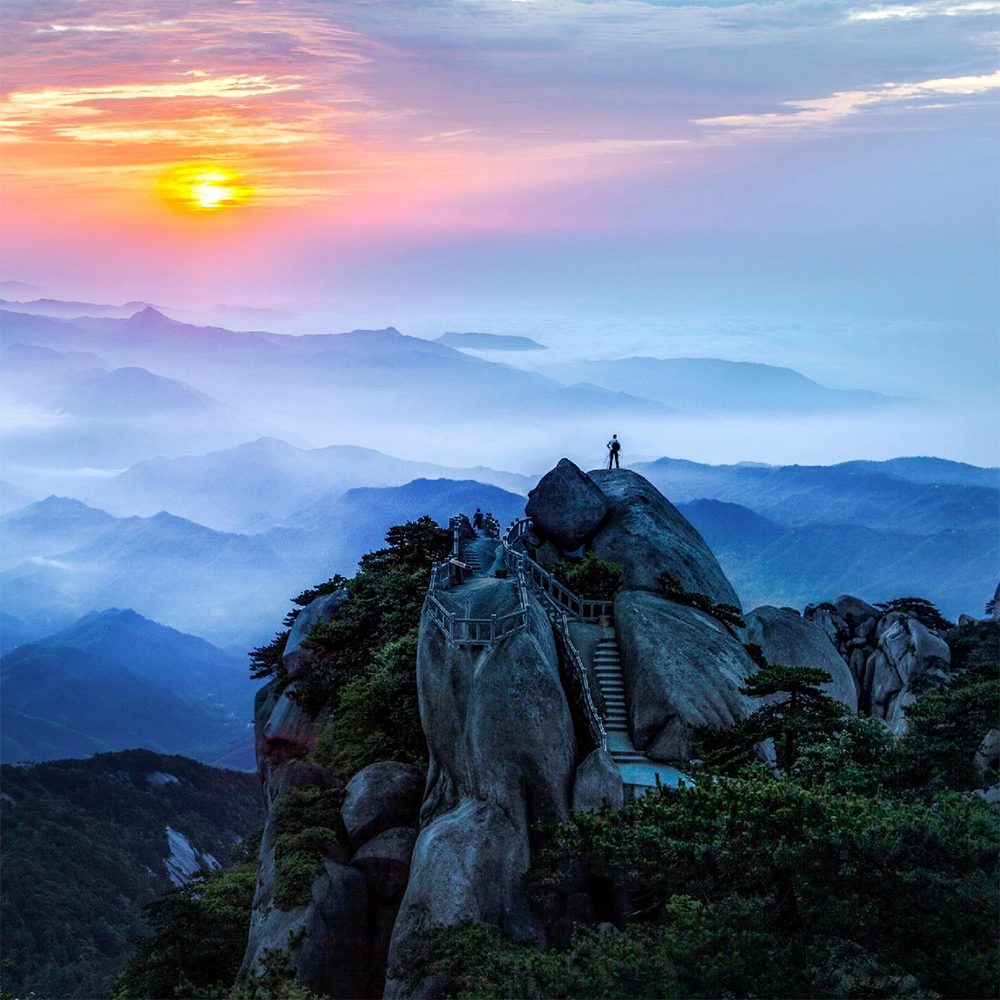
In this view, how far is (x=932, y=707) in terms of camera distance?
3803cm

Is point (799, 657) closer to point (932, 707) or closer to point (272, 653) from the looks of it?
point (932, 707)

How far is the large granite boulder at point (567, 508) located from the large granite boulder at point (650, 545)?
612 mm

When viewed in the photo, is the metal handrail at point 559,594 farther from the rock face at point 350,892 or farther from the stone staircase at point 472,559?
the rock face at point 350,892

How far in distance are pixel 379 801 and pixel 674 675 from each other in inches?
376

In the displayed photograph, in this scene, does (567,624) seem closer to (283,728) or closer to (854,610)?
(283,728)

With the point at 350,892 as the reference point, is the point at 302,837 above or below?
above

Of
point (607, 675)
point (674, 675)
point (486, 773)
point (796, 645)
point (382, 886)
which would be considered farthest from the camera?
point (796, 645)

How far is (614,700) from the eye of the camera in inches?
1455

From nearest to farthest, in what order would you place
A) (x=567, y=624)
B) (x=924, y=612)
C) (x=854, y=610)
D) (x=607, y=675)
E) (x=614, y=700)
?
1. (x=614, y=700)
2. (x=607, y=675)
3. (x=567, y=624)
4. (x=854, y=610)
5. (x=924, y=612)

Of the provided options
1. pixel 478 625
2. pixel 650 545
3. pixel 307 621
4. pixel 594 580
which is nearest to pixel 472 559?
pixel 650 545

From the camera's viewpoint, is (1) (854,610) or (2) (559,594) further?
(1) (854,610)

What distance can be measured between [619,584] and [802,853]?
811 inches

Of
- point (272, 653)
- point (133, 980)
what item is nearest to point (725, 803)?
point (133, 980)

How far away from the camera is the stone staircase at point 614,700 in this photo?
1366 inches
